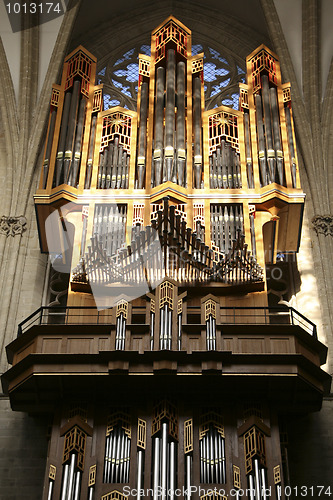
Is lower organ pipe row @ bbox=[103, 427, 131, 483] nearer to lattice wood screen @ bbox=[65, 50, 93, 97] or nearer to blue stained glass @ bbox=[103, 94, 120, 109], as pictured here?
lattice wood screen @ bbox=[65, 50, 93, 97]

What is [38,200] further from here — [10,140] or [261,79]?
[261,79]

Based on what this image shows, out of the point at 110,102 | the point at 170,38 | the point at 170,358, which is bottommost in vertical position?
the point at 170,358

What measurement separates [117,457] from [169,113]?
8.27 metres

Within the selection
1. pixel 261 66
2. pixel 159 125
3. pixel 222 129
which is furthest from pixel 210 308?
pixel 261 66

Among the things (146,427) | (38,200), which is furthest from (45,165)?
(146,427)

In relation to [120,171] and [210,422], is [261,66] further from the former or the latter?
[210,422]

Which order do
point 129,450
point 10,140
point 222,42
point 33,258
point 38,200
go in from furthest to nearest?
point 222,42
point 10,140
point 33,258
point 38,200
point 129,450

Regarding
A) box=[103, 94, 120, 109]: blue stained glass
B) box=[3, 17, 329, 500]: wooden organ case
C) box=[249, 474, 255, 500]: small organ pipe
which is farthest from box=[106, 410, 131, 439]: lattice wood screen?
box=[103, 94, 120, 109]: blue stained glass

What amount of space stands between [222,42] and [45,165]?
8.64 m

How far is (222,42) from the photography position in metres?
24.9

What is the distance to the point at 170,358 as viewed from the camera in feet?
49.0

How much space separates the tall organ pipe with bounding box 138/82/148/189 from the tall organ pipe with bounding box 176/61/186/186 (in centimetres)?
79

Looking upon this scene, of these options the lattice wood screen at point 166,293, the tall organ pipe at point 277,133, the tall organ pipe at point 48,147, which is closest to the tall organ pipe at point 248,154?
the tall organ pipe at point 277,133

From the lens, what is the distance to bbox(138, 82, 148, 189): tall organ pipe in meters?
18.5
